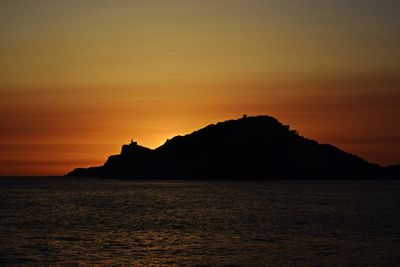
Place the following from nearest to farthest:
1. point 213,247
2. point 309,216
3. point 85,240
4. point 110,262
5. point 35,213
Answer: point 110,262
point 213,247
point 85,240
point 309,216
point 35,213

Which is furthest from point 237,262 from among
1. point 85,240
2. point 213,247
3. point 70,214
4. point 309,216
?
point 70,214

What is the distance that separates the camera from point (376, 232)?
66.6 metres

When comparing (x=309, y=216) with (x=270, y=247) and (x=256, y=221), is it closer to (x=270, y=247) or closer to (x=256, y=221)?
(x=256, y=221)

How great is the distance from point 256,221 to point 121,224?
60.9ft

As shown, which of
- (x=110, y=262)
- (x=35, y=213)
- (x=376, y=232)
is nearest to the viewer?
(x=110, y=262)

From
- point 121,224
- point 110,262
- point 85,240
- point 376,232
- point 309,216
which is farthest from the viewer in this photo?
point 309,216

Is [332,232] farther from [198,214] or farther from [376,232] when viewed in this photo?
[198,214]

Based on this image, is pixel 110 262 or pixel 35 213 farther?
pixel 35 213

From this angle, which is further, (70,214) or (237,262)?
(70,214)

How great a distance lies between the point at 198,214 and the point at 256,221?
15304 mm

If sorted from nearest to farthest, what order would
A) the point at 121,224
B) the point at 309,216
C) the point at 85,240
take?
1. the point at 85,240
2. the point at 121,224
3. the point at 309,216

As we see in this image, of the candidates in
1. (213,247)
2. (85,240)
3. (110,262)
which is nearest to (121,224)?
(85,240)

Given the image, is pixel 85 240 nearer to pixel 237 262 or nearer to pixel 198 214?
pixel 237 262

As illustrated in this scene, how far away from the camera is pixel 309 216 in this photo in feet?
299
